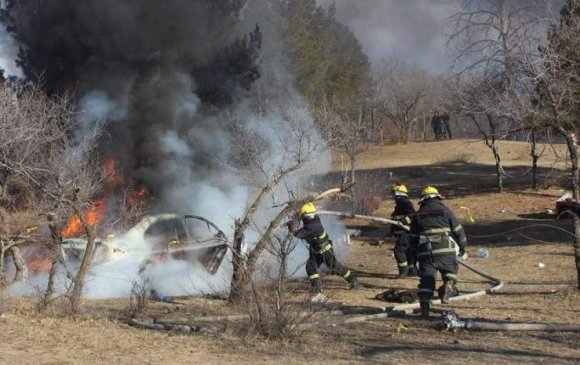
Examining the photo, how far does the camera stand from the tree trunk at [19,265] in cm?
1047

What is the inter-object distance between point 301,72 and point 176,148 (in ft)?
55.2

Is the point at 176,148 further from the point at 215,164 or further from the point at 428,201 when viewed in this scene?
the point at 428,201

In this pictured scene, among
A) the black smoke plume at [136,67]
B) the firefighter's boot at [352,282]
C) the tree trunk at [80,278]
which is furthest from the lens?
the black smoke plume at [136,67]

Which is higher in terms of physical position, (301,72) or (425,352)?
(301,72)

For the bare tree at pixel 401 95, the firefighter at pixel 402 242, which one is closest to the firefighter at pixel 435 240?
the firefighter at pixel 402 242

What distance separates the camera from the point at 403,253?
12008 millimetres

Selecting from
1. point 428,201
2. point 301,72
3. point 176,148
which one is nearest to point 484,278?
point 428,201

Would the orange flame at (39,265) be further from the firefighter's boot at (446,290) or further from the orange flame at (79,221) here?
the firefighter's boot at (446,290)

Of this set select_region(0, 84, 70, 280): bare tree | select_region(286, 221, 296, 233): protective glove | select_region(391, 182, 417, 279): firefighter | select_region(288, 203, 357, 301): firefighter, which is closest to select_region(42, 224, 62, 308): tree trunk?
select_region(0, 84, 70, 280): bare tree

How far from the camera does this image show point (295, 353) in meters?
6.33

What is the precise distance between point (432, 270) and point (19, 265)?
20.7 feet

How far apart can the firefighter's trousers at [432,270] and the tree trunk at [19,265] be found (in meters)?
6.10

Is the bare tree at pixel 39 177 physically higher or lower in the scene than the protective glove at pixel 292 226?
higher

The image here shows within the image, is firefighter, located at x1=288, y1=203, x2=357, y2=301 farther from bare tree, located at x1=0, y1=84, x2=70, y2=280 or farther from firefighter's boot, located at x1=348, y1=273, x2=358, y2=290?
bare tree, located at x1=0, y1=84, x2=70, y2=280
